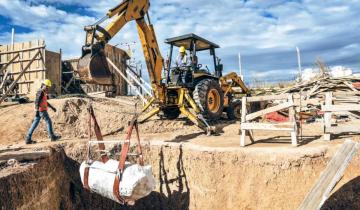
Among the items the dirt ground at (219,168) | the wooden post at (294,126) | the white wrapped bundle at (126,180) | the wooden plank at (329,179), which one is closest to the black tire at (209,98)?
the dirt ground at (219,168)

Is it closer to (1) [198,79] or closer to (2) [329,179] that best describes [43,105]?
(1) [198,79]

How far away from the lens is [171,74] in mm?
10844

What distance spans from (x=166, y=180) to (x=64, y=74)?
36.4 feet

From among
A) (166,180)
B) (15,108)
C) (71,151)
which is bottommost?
(166,180)

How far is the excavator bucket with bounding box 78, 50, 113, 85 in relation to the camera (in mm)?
7578

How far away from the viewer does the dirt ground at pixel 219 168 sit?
20.4ft

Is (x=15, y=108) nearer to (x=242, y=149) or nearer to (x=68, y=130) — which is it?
(x=68, y=130)

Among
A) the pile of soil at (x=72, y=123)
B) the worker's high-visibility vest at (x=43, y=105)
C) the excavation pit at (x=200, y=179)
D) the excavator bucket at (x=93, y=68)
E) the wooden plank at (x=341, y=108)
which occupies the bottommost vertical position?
the excavation pit at (x=200, y=179)

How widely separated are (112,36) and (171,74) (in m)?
2.99

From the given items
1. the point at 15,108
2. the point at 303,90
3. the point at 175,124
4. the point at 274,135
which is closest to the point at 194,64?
the point at 175,124

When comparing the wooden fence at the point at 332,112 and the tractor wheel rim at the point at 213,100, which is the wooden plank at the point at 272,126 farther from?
the tractor wheel rim at the point at 213,100

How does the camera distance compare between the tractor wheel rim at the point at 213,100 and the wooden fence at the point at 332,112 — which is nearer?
the wooden fence at the point at 332,112

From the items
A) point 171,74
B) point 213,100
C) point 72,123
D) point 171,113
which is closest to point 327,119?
point 213,100

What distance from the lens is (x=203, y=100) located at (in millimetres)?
10188
